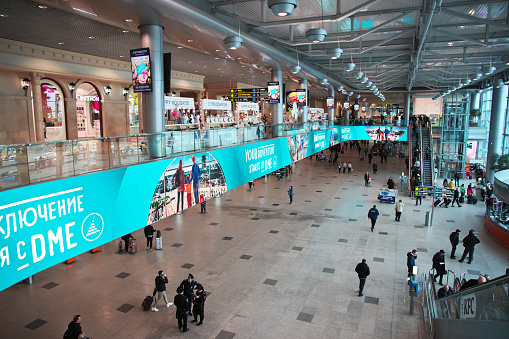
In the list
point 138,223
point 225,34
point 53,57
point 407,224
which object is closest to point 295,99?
point 407,224

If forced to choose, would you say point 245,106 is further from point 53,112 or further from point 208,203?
point 53,112

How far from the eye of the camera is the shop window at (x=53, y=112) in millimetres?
18016

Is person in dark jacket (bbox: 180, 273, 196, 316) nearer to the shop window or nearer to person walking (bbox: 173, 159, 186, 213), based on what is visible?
person walking (bbox: 173, 159, 186, 213)

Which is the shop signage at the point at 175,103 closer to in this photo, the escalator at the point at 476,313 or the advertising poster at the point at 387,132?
the escalator at the point at 476,313

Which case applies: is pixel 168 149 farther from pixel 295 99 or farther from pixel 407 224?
pixel 295 99

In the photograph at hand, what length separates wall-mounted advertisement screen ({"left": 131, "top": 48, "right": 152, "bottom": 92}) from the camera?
339 inches

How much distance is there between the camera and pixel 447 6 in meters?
10.5

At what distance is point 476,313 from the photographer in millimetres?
4988

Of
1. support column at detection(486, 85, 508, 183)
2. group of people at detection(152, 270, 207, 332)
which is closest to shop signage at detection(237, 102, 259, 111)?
group of people at detection(152, 270, 207, 332)

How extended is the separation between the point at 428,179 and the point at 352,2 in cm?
1816

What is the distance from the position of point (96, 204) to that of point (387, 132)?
31495 millimetres

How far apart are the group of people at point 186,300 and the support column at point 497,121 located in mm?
26751

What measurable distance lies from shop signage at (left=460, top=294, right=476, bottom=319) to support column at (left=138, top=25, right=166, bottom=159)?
689 centimetres

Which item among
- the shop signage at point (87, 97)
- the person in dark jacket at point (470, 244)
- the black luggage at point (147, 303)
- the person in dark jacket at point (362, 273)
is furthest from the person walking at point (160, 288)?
the shop signage at point (87, 97)
